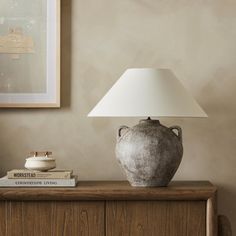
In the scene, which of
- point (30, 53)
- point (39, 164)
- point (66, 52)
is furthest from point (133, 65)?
point (39, 164)

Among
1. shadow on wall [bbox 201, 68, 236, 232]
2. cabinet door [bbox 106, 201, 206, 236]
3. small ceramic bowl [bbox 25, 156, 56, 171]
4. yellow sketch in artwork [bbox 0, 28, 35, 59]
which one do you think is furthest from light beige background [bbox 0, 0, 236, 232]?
cabinet door [bbox 106, 201, 206, 236]

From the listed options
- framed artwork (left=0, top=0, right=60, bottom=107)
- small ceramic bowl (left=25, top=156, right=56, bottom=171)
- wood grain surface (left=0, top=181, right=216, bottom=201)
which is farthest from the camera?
framed artwork (left=0, top=0, right=60, bottom=107)

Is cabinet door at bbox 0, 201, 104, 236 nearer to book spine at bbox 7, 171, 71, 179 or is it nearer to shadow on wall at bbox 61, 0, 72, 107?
book spine at bbox 7, 171, 71, 179

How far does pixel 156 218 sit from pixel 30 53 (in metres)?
0.98

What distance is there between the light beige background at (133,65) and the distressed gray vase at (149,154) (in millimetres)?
361

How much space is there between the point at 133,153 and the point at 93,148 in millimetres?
447

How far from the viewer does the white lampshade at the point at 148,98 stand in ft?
7.70

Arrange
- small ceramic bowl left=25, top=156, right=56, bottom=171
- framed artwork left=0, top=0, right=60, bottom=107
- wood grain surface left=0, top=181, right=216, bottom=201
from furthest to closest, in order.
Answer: framed artwork left=0, top=0, right=60, bottom=107, small ceramic bowl left=25, top=156, right=56, bottom=171, wood grain surface left=0, top=181, right=216, bottom=201

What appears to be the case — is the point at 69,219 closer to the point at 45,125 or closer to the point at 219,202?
the point at 45,125

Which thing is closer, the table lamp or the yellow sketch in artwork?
the table lamp

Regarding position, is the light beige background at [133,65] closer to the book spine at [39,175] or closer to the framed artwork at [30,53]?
the framed artwork at [30,53]

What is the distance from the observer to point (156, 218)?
2.37 metres

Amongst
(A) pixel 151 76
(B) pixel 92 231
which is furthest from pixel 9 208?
(A) pixel 151 76

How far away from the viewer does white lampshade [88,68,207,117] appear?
2.35 metres
